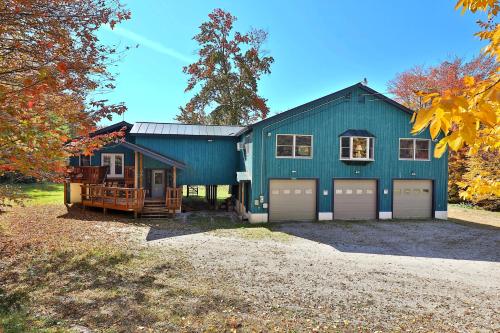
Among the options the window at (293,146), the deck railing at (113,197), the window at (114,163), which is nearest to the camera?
the deck railing at (113,197)

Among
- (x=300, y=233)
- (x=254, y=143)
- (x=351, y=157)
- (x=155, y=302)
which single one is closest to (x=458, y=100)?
(x=155, y=302)

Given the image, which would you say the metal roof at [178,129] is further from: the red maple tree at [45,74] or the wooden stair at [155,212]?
the red maple tree at [45,74]

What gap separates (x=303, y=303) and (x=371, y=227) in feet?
34.5

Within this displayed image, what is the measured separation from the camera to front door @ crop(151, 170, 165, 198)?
20172 mm

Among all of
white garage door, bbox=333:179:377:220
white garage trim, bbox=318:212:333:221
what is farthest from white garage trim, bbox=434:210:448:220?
white garage trim, bbox=318:212:333:221

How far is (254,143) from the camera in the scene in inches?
655

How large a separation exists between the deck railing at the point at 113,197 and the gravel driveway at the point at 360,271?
3.59 meters

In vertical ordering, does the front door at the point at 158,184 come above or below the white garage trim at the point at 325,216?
above

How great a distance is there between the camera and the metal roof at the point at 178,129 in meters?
19.7

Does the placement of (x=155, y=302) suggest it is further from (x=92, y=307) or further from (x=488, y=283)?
(x=488, y=283)

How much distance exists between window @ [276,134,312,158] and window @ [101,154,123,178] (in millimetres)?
10718

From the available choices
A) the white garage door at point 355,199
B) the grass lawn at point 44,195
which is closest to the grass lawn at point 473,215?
the white garage door at point 355,199

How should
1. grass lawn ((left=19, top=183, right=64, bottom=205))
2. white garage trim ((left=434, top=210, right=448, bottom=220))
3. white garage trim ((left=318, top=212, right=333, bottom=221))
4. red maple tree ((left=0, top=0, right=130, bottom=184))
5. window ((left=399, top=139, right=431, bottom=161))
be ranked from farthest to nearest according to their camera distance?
grass lawn ((left=19, top=183, right=64, bottom=205)), white garage trim ((left=434, top=210, right=448, bottom=220)), window ((left=399, top=139, right=431, bottom=161)), white garage trim ((left=318, top=212, right=333, bottom=221)), red maple tree ((left=0, top=0, right=130, bottom=184))

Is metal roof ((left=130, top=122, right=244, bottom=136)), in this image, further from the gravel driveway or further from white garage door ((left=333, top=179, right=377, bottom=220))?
the gravel driveway
